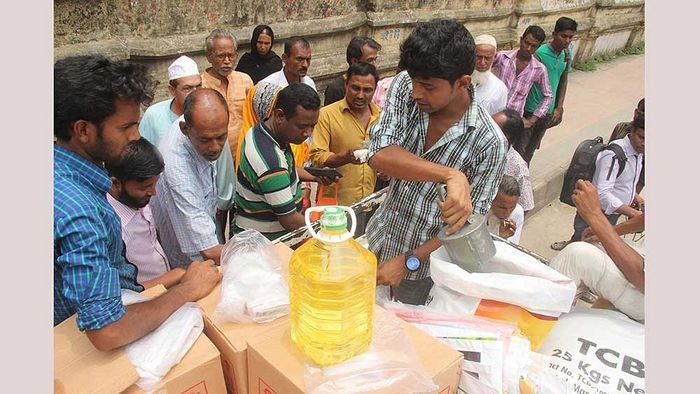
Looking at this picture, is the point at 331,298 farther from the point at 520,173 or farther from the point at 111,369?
the point at 520,173

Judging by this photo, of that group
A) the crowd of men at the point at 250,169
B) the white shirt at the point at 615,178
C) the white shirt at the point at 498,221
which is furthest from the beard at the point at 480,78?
the white shirt at the point at 498,221

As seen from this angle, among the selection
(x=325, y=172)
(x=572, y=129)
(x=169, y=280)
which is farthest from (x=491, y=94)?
(x=572, y=129)

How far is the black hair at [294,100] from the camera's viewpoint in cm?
229

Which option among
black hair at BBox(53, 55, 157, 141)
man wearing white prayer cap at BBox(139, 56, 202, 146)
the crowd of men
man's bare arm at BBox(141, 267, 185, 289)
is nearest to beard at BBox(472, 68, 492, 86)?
the crowd of men

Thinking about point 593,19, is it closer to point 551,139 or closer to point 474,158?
point 551,139

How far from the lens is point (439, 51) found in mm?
1599

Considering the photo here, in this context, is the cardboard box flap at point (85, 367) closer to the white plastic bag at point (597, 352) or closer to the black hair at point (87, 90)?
the black hair at point (87, 90)

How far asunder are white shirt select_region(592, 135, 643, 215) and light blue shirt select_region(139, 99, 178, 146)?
9.50ft

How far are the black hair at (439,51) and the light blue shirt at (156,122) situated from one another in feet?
6.08

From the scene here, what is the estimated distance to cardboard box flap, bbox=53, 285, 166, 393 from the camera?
1092 millimetres

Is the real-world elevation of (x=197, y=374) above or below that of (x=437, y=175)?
below

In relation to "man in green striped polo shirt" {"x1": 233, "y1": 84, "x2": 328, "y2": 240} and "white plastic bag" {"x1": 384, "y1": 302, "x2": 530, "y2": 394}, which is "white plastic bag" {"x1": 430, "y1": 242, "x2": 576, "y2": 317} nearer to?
"white plastic bag" {"x1": 384, "y1": 302, "x2": 530, "y2": 394}

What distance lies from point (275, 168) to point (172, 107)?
1231 mm

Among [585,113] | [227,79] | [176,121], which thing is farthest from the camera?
[585,113]
